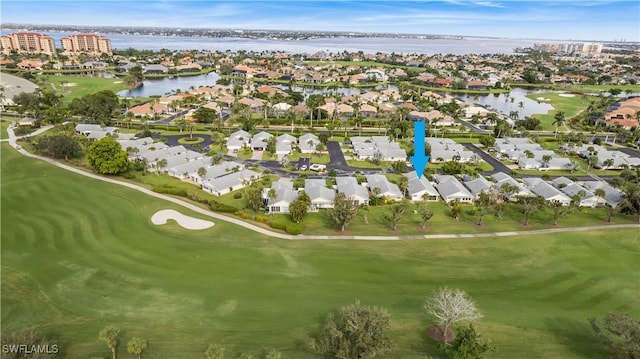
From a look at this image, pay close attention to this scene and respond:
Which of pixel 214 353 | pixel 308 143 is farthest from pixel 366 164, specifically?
pixel 214 353

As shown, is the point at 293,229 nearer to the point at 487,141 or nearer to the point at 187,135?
the point at 187,135

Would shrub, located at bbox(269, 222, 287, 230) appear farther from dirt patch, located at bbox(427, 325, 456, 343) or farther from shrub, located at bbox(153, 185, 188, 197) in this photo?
dirt patch, located at bbox(427, 325, 456, 343)

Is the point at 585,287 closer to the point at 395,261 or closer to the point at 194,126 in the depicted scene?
the point at 395,261

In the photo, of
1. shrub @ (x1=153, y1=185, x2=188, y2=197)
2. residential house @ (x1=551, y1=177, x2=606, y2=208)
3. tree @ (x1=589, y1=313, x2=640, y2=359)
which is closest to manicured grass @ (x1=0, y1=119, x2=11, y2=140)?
shrub @ (x1=153, y1=185, x2=188, y2=197)

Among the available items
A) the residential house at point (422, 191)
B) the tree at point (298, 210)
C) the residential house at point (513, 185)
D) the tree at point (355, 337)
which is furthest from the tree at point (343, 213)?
the residential house at point (513, 185)

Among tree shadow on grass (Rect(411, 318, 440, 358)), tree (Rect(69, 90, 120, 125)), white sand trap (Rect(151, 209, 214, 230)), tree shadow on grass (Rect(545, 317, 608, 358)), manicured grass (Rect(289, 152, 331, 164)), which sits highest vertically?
tree (Rect(69, 90, 120, 125))

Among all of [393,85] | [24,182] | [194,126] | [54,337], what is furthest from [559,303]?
[393,85]
